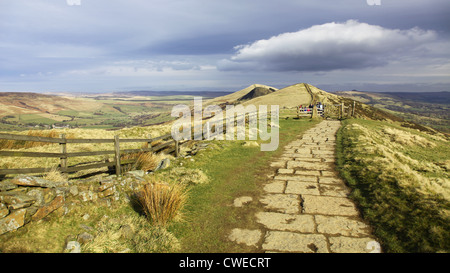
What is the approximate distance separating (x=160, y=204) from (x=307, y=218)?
3.46 metres

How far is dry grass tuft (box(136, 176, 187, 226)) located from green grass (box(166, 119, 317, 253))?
0.98 ft

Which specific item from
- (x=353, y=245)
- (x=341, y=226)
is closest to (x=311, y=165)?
(x=341, y=226)

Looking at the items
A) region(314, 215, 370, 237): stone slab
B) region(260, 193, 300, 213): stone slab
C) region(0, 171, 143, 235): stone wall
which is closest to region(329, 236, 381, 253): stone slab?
region(314, 215, 370, 237): stone slab

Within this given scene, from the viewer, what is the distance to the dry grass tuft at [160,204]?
5.50 metres

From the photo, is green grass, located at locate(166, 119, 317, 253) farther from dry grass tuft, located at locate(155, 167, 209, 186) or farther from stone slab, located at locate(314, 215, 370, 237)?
stone slab, located at locate(314, 215, 370, 237)

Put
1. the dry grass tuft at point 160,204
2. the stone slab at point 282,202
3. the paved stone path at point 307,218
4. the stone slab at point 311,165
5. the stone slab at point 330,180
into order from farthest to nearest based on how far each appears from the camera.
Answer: the stone slab at point 311,165, the stone slab at point 330,180, the stone slab at point 282,202, the dry grass tuft at point 160,204, the paved stone path at point 307,218

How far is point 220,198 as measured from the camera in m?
7.03

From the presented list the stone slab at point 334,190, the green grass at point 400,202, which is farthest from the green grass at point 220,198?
the green grass at point 400,202

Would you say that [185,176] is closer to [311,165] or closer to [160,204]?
[160,204]

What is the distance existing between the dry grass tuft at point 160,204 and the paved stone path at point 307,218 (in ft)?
4.99

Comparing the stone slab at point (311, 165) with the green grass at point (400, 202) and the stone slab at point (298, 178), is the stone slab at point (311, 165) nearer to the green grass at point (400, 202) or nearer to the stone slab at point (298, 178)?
the green grass at point (400, 202)

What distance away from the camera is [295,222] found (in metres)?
5.39

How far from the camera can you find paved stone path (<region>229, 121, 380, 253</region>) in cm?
453
